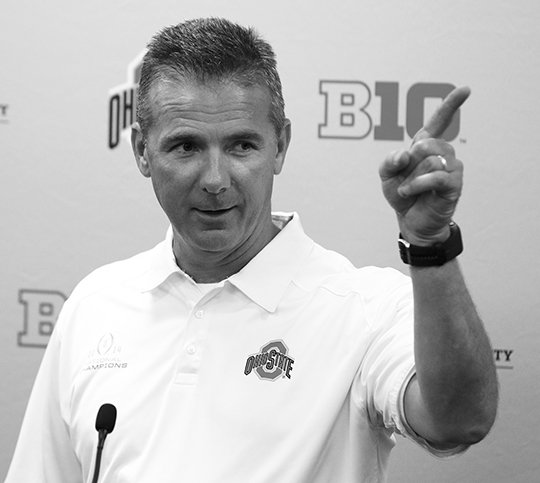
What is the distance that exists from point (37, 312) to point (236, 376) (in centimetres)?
89

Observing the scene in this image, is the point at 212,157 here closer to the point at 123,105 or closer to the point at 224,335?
the point at 224,335

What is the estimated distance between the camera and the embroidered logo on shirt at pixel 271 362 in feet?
4.45

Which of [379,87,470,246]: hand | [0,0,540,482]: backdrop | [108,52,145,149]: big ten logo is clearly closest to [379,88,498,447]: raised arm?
[379,87,470,246]: hand

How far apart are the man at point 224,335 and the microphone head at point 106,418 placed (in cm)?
4

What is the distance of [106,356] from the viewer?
1.49 metres

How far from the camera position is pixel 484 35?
1936 mm

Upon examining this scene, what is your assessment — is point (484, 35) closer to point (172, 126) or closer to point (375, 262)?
point (375, 262)

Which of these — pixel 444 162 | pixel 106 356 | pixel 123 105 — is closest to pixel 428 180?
pixel 444 162

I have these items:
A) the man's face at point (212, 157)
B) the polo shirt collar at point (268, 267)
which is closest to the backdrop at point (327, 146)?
the polo shirt collar at point (268, 267)

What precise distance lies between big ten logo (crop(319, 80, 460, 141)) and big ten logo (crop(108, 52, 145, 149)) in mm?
428

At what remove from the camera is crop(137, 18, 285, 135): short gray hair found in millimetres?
1407

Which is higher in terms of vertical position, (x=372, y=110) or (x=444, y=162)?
(x=372, y=110)

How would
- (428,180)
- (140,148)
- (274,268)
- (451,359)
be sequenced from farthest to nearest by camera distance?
(140,148)
(274,268)
(451,359)
(428,180)

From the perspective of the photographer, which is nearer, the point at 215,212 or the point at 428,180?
the point at 428,180
